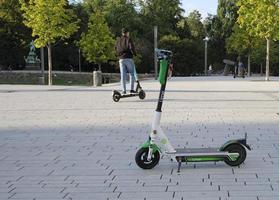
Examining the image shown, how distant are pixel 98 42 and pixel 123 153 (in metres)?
46.5

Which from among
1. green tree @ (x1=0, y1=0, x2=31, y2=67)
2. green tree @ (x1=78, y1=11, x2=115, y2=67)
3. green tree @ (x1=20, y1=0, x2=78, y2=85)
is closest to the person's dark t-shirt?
green tree @ (x1=20, y1=0, x2=78, y2=85)

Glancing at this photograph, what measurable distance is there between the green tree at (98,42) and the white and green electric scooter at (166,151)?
1848 inches

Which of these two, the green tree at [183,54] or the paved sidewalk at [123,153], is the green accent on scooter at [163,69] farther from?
the green tree at [183,54]

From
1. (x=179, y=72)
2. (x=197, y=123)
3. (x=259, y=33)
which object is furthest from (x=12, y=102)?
(x=179, y=72)

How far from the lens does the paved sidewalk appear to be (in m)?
5.34

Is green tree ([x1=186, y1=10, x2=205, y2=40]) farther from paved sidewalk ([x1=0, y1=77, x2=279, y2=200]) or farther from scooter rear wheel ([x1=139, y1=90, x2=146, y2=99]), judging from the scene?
paved sidewalk ([x1=0, y1=77, x2=279, y2=200])

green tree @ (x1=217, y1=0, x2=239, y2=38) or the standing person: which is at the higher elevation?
green tree @ (x1=217, y1=0, x2=239, y2=38)

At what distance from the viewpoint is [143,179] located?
584cm

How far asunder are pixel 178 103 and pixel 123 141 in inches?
261

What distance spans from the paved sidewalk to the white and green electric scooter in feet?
0.42

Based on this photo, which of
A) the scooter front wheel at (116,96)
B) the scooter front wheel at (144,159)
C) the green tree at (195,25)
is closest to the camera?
the scooter front wheel at (144,159)

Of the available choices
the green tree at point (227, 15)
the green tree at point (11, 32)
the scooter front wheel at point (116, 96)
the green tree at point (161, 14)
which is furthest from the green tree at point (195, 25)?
the scooter front wheel at point (116, 96)

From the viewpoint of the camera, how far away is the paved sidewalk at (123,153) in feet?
17.5

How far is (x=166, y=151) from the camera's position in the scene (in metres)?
6.27
